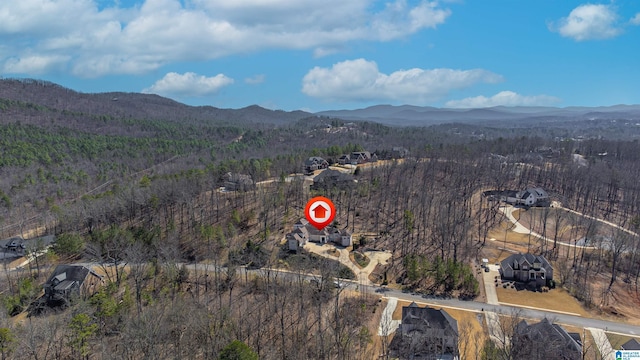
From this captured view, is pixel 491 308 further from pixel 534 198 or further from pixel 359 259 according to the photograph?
pixel 534 198

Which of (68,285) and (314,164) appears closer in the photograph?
(68,285)

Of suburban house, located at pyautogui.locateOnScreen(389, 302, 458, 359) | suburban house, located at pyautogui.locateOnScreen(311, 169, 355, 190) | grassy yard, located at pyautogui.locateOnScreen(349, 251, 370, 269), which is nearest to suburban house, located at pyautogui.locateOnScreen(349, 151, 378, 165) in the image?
suburban house, located at pyautogui.locateOnScreen(311, 169, 355, 190)

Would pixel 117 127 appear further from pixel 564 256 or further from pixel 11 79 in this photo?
pixel 564 256

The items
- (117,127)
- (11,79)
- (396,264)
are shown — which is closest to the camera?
(396,264)

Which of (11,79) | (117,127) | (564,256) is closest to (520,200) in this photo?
(564,256)

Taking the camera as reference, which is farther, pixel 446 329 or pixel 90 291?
pixel 90 291

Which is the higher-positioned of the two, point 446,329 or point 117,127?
point 117,127

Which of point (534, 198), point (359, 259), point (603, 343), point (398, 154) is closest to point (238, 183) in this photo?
point (359, 259)
